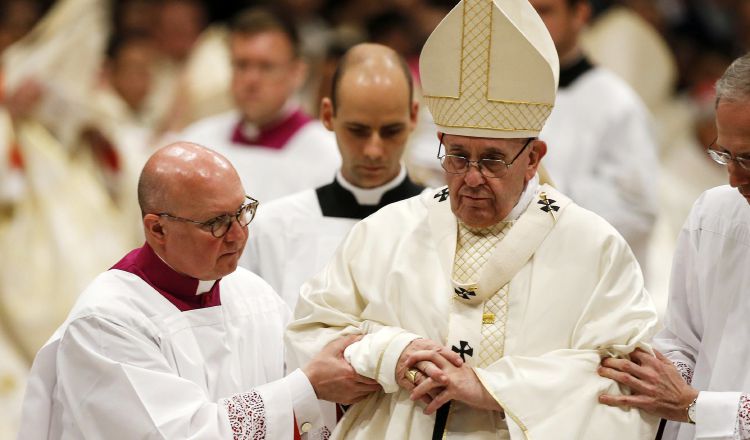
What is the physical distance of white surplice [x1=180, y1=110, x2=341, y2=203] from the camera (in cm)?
766

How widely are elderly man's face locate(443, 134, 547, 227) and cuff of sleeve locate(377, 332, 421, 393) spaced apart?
16.2 inches

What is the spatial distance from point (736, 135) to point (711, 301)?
25.4 inches

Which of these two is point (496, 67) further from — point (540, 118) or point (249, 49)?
point (249, 49)

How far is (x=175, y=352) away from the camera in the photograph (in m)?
4.77

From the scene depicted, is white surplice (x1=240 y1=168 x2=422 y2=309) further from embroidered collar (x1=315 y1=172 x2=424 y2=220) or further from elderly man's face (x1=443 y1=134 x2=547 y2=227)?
elderly man's face (x1=443 y1=134 x2=547 y2=227)

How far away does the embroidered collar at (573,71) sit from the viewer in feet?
25.6

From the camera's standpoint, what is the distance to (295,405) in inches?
187

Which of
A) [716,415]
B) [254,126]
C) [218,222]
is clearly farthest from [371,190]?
[254,126]

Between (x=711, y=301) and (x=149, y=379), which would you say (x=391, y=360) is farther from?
(x=711, y=301)

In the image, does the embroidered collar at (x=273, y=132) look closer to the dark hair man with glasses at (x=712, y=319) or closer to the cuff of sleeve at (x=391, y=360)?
the dark hair man with glasses at (x=712, y=319)

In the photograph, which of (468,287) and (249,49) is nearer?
(468,287)

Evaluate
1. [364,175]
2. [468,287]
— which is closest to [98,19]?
[364,175]

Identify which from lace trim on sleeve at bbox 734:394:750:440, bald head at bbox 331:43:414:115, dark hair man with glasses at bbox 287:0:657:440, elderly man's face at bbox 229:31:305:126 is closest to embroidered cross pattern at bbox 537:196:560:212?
dark hair man with glasses at bbox 287:0:657:440

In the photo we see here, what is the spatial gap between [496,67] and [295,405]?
1.20m
